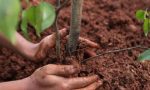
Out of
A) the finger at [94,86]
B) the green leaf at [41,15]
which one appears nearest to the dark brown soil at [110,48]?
the finger at [94,86]

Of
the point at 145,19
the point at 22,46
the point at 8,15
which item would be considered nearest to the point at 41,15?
the point at 8,15

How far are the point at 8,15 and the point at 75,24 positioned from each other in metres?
0.83

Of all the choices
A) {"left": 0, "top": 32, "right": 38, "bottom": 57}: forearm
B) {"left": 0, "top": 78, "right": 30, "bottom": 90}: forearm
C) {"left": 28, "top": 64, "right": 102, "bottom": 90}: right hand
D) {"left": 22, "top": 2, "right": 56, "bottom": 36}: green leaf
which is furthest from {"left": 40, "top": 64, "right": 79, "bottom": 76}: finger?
{"left": 22, "top": 2, "right": 56, "bottom": 36}: green leaf

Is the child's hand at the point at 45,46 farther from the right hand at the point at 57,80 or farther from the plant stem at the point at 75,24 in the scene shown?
the right hand at the point at 57,80

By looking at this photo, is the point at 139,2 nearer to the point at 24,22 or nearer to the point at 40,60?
the point at 40,60

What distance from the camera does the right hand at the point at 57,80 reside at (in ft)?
3.94

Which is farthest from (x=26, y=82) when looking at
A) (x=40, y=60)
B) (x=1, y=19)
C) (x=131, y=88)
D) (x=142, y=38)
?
(x=1, y=19)

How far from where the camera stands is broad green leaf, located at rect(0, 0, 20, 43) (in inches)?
19.3

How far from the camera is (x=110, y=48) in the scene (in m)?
1.56

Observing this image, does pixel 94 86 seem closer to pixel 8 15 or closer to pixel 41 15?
pixel 41 15

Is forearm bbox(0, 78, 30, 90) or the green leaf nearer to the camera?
the green leaf

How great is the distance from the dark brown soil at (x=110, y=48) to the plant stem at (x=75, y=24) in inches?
3.6

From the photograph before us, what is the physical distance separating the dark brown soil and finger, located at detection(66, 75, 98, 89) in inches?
2.3

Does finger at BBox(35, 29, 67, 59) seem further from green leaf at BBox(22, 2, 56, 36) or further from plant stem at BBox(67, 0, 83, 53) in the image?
green leaf at BBox(22, 2, 56, 36)
